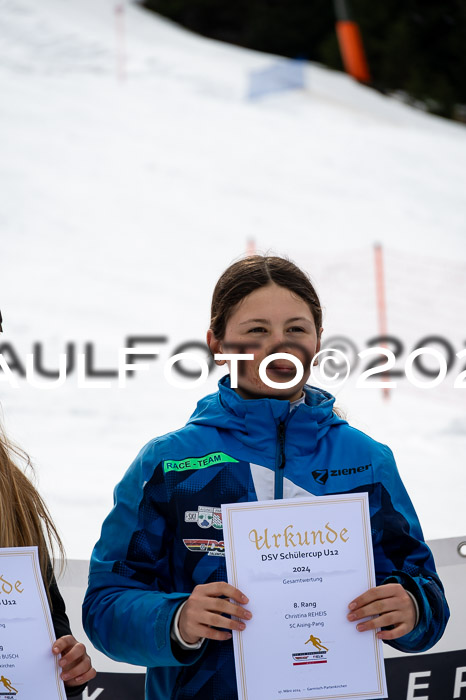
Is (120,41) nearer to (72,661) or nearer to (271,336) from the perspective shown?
(271,336)

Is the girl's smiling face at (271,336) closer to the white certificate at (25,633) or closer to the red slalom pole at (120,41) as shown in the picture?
the white certificate at (25,633)

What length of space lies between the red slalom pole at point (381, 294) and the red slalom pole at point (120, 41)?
4177 millimetres

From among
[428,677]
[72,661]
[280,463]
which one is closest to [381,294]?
[428,677]

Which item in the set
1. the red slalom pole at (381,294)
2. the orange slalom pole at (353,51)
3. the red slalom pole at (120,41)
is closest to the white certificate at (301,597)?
the red slalom pole at (381,294)

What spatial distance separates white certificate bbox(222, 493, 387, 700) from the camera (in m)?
1.09

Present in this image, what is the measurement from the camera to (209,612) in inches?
40.6

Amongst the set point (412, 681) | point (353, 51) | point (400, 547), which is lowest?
point (353, 51)

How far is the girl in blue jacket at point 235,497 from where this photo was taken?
3.69 ft

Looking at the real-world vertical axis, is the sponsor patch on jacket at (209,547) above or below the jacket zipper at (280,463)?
below

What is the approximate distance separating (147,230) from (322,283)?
1.12 meters

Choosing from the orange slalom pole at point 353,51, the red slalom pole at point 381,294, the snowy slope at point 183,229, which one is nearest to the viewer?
the snowy slope at point 183,229

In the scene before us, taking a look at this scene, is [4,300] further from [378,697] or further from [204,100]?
[204,100]

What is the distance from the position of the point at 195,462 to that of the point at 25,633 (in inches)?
12.3

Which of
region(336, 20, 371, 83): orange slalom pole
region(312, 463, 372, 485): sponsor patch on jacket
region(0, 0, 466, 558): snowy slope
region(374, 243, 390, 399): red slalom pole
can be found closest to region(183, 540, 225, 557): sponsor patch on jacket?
region(312, 463, 372, 485): sponsor patch on jacket
